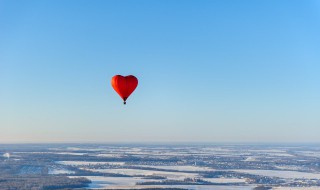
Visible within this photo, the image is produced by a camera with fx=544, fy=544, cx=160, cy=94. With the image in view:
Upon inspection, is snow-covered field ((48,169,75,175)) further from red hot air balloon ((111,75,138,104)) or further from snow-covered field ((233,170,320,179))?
red hot air balloon ((111,75,138,104))

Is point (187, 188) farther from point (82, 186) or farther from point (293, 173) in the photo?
point (293, 173)

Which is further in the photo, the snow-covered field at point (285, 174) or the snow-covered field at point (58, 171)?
the snow-covered field at point (58, 171)

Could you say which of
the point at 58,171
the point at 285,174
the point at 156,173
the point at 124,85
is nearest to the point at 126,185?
the point at 156,173

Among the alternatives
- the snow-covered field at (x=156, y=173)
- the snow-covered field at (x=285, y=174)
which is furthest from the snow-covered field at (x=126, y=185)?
the snow-covered field at (x=285, y=174)

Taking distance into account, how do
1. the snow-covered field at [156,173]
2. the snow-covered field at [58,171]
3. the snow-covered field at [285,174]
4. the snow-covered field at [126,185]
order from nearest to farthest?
the snow-covered field at [126,185] < the snow-covered field at [156,173] < the snow-covered field at [285,174] < the snow-covered field at [58,171]

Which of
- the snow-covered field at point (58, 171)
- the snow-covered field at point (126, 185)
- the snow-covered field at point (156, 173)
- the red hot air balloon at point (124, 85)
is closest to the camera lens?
the red hot air balloon at point (124, 85)

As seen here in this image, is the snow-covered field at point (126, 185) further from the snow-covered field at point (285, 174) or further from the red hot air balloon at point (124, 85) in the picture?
the red hot air balloon at point (124, 85)

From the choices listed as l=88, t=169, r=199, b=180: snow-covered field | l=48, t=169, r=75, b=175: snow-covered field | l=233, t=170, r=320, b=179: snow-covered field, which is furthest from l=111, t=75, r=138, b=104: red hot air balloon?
l=48, t=169, r=75, b=175: snow-covered field

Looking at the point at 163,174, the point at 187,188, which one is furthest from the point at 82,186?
the point at 163,174
